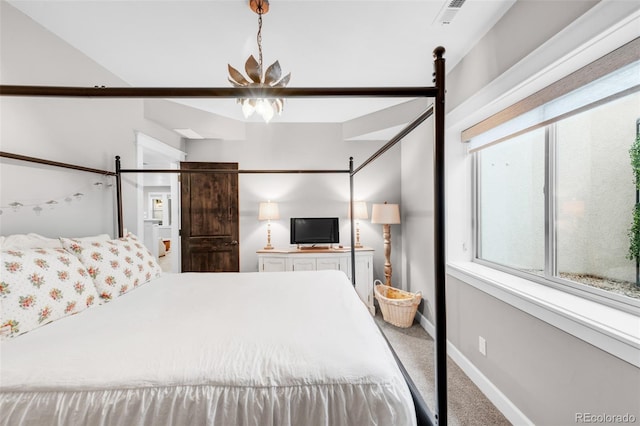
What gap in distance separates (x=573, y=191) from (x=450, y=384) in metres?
1.57

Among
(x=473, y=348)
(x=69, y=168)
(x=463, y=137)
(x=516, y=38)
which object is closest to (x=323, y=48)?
(x=516, y=38)

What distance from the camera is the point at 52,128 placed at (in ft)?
5.90

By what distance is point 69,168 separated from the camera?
1874 mm

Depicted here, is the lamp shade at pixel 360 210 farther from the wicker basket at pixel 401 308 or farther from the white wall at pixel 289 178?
the wicker basket at pixel 401 308

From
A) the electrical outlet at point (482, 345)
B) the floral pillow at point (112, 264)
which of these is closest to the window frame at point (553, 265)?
the electrical outlet at point (482, 345)

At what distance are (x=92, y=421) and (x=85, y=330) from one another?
0.47 m

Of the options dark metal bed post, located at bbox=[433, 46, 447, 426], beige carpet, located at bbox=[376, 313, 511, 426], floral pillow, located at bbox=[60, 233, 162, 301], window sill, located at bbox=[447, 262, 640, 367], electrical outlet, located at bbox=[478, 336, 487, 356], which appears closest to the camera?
dark metal bed post, located at bbox=[433, 46, 447, 426]

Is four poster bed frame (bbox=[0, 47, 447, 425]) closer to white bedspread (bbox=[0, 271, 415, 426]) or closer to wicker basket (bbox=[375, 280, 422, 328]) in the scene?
white bedspread (bbox=[0, 271, 415, 426])

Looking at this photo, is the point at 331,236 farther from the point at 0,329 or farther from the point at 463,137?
the point at 0,329

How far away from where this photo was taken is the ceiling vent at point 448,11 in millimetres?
1514

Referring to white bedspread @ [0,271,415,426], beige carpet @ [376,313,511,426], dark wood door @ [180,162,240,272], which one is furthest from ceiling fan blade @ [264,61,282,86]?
beige carpet @ [376,313,511,426]

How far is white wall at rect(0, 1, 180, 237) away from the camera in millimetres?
1560

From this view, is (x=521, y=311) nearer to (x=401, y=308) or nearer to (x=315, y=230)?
(x=401, y=308)

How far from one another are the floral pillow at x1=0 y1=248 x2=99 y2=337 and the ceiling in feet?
5.09
